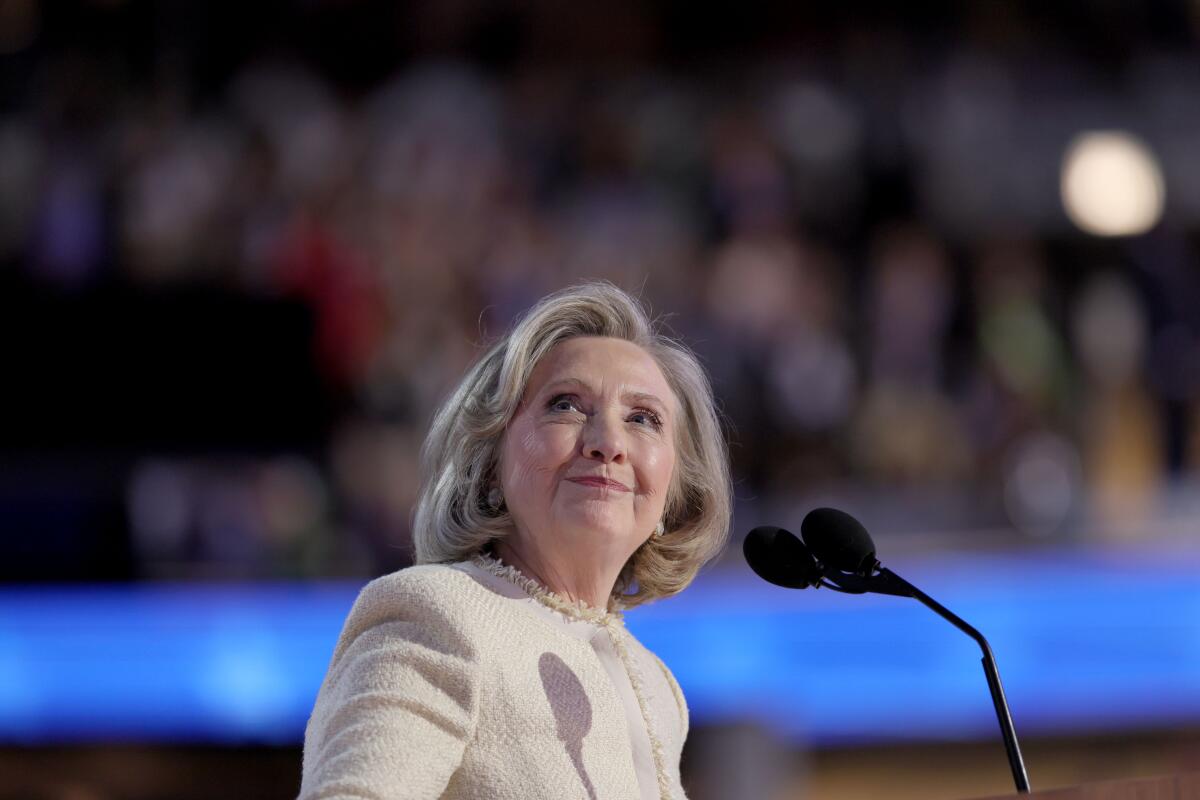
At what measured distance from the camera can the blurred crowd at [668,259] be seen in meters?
4.98

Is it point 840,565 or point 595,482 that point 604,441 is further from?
point 840,565

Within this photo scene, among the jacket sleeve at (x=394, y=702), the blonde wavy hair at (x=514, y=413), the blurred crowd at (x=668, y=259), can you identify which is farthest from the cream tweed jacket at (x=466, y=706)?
the blurred crowd at (x=668, y=259)

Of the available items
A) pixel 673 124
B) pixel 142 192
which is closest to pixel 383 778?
pixel 142 192

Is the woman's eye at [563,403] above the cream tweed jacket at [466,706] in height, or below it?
above

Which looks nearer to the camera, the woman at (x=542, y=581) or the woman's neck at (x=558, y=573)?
the woman at (x=542, y=581)

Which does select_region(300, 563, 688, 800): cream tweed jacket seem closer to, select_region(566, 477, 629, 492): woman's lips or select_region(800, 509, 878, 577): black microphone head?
select_region(566, 477, 629, 492): woman's lips

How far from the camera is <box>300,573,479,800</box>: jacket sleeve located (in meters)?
1.41

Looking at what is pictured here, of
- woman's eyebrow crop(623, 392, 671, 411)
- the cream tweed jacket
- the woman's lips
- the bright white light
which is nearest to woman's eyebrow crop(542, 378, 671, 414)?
woman's eyebrow crop(623, 392, 671, 411)

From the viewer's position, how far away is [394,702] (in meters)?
1.46

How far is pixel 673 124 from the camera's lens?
6.59 m

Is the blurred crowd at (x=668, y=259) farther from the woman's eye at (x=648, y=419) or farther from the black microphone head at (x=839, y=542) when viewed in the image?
the black microphone head at (x=839, y=542)

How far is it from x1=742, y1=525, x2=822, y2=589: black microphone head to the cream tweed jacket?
21 centimetres

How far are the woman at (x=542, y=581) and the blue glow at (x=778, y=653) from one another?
222 cm

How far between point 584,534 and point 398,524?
3142 mm
